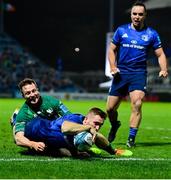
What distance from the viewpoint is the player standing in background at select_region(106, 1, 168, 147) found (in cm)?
1027

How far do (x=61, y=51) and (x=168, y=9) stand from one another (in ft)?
25.5

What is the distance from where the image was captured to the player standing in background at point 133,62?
33.7 feet

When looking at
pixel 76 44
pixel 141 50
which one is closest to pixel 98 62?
pixel 76 44

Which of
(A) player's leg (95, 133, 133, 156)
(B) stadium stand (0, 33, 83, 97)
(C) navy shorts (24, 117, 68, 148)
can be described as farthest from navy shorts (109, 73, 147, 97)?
(B) stadium stand (0, 33, 83, 97)

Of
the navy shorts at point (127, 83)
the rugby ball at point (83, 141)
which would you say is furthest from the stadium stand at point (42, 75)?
the rugby ball at point (83, 141)

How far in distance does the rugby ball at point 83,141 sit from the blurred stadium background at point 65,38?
37239mm

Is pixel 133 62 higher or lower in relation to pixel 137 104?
higher

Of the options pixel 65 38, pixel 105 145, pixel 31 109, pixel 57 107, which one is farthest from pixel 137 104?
pixel 65 38

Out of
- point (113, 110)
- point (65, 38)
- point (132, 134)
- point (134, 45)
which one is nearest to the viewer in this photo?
point (132, 134)

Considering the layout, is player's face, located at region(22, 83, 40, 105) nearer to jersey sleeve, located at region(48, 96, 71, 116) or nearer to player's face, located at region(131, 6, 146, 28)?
jersey sleeve, located at region(48, 96, 71, 116)

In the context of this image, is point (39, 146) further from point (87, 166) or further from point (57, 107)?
point (87, 166)

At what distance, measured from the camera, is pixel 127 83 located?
34.2 ft

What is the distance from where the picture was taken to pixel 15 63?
4556cm

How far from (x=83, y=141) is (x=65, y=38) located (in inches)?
1568
